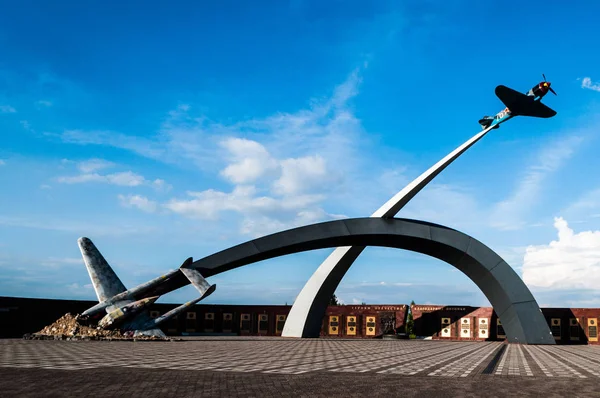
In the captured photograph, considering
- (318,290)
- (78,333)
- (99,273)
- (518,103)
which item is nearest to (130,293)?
(99,273)

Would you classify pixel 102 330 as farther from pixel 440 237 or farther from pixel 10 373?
pixel 440 237

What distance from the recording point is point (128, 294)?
27.1 m

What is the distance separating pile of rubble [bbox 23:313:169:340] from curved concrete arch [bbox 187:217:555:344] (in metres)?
5.74

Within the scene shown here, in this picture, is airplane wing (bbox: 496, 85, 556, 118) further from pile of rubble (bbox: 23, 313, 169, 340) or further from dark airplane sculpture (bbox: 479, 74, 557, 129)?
pile of rubble (bbox: 23, 313, 169, 340)

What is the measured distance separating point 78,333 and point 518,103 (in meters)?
26.8

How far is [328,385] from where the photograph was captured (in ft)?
33.3

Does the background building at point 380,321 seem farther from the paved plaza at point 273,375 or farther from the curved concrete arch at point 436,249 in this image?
the paved plaza at point 273,375

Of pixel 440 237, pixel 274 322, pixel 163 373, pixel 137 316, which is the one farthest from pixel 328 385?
pixel 274 322

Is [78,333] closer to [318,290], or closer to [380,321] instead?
[318,290]

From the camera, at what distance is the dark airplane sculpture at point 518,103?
1202 inches

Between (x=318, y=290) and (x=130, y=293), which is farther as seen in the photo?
(x=318, y=290)

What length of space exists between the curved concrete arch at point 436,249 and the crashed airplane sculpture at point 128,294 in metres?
2.46

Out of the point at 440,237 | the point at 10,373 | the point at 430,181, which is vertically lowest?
the point at 10,373

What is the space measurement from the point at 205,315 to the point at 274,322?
5225 millimetres
